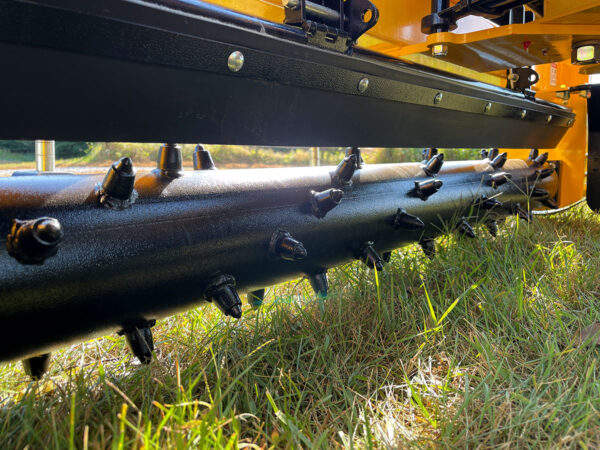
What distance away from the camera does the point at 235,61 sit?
1026mm

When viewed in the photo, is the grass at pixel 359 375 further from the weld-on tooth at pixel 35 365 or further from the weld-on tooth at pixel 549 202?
the weld-on tooth at pixel 549 202

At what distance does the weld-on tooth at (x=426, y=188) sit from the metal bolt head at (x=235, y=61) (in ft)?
2.56

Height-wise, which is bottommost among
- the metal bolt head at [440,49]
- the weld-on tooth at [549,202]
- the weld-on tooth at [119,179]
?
the weld-on tooth at [549,202]

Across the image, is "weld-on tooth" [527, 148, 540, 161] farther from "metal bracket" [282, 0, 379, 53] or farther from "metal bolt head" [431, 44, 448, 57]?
"metal bracket" [282, 0, 379, 53]

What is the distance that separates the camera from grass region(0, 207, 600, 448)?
2.70 feet

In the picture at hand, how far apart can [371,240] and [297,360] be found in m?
0.48

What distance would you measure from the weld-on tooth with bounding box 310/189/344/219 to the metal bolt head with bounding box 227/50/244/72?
35 centimetres

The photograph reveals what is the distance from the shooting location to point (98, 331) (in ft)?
3.13

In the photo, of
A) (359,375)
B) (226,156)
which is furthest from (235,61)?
(226,156)

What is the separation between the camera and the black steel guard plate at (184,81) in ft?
2.62

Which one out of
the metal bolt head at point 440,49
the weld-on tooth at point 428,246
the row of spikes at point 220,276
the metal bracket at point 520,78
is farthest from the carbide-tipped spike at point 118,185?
the metal bracket at point 520,78

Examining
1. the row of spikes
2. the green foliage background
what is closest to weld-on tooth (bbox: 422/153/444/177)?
the row of spikes

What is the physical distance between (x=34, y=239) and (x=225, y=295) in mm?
407

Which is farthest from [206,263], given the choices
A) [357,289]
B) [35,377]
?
[357,289]
